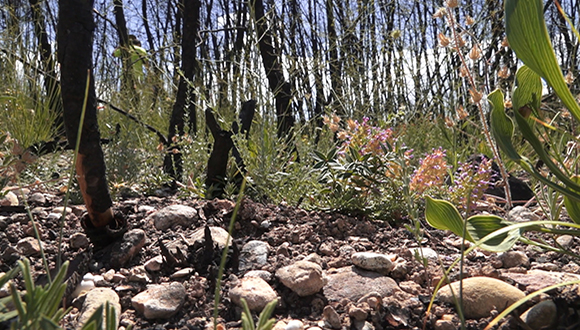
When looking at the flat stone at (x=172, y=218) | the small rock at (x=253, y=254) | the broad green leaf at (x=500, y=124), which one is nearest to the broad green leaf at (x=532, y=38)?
the broad green leaf at (x=500, y=124)

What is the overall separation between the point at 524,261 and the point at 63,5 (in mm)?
1590

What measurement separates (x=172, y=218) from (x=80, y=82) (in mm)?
667

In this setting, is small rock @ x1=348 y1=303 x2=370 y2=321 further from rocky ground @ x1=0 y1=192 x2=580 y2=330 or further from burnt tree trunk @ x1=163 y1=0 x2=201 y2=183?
burnt tree trunk @ x1=163 y1=0 x2=201 y2=183

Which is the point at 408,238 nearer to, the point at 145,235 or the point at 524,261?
the point at 524,261

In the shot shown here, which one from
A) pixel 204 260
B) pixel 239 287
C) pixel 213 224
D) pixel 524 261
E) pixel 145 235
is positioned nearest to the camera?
pixel 239 287

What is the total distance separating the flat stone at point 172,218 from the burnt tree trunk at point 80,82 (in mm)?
404

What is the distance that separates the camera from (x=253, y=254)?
5.07 feet

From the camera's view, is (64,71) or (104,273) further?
(104,273)

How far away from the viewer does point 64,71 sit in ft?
4.35

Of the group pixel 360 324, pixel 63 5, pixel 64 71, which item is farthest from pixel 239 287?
pixel 63 5

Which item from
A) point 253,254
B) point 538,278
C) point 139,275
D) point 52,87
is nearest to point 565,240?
point 538,278

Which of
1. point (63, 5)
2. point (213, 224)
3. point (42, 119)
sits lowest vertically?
point (213, 224)

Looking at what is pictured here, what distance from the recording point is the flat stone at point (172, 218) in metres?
1.82

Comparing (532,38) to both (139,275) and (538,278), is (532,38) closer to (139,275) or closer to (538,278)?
(538,278)
